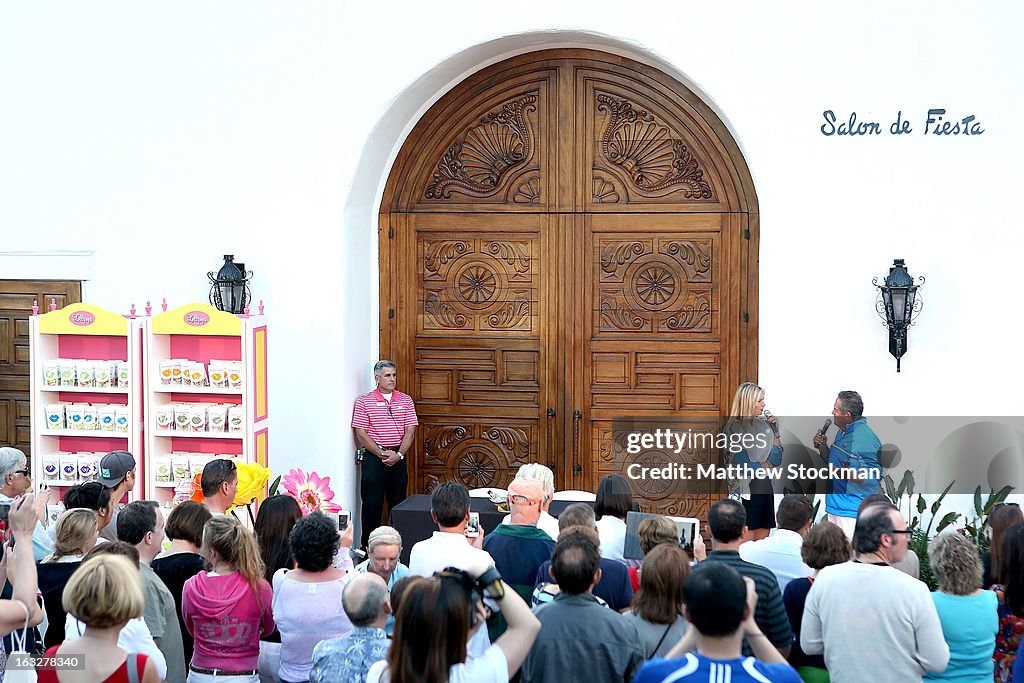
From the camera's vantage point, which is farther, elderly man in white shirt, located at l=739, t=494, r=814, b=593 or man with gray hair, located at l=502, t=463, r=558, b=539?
man with gray hair, located at l=502, t=463, r=558, b=539

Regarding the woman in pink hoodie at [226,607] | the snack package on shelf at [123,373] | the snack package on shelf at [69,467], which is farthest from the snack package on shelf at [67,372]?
the woman in pink hoodie at [226,607]

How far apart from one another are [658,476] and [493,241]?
197cm

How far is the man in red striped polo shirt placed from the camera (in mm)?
8023

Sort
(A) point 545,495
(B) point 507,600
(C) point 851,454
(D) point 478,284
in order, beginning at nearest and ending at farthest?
1. (B) point 507,600
2. (A) point 545,495
3. (C) point 851,454
4. (D) point 478,284

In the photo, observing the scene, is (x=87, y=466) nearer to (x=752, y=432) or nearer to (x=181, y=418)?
(x=181, y=418)

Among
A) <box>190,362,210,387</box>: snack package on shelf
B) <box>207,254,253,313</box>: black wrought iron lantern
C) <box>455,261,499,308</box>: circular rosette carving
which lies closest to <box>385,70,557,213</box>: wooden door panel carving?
<box>455,261,499,308</box>: circular rosette carving

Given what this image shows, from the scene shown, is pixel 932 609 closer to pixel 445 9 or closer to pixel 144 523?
pixel 144 523

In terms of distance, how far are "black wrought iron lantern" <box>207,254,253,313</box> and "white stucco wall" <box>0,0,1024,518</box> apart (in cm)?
13

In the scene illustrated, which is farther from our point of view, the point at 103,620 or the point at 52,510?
the point at 52,510

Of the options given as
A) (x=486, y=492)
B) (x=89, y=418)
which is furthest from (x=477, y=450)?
(x=89, y=418)

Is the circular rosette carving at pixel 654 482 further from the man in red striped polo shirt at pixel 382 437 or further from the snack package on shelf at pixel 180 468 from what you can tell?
the snack package on shelf at pixel 180 468

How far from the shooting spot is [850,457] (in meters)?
6.93

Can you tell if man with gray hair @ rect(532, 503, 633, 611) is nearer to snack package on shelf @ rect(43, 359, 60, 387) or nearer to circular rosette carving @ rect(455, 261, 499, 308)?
circular rosette carving @ rect(455, 261, 499, 308)

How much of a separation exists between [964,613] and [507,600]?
164 cm
